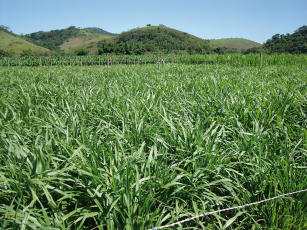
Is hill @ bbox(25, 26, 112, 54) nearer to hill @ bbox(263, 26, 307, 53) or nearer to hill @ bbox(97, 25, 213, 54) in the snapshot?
hill @ bbox(97, 25, 213, 54)

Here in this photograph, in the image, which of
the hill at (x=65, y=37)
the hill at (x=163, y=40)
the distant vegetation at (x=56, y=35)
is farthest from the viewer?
the distant vegetation at (x=56, y=35)

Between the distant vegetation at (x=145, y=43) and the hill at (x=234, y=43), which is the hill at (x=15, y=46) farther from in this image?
the hill at (x=234, y=43)

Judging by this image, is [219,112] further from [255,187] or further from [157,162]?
[157,162]

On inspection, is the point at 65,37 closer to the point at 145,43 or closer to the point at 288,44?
the point at 145,43

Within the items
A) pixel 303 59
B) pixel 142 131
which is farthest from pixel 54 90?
pixel 303 59

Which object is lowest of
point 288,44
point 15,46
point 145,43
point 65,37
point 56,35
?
point 288,44

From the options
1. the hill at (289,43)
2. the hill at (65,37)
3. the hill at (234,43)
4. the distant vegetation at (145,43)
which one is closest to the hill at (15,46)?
the distant vegetation at (145,43)

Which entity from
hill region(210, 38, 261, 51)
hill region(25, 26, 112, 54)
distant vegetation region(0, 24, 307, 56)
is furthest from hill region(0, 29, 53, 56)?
hill region(210, 38, 261, 51)

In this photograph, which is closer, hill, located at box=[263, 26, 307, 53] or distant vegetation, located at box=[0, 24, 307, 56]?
hill, located at box=[263, 26, 307, 53]

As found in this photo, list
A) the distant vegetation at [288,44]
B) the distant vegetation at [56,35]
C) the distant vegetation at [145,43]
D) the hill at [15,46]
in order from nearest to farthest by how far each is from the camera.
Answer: the distant vegetation at [288,44] < the distant vegetation at [145,43] < the hill at [15,46] < the distant vegetation at [56,35]

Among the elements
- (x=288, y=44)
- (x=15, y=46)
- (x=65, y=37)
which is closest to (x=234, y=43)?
(x=288, y=44)

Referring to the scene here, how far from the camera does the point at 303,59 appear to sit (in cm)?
1639

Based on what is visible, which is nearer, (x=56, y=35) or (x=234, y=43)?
(x=234, y=43)

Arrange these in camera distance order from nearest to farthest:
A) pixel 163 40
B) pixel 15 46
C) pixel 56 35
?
pixel 15 46 < pixel 163 40 < pixel 56 35
